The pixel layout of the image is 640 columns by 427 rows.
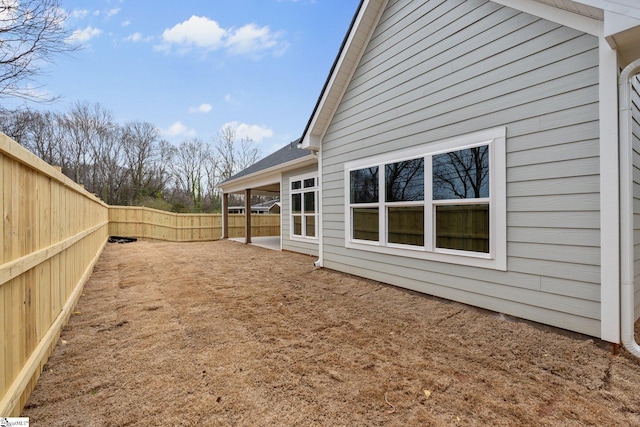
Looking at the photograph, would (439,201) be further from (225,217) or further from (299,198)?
(225,217)

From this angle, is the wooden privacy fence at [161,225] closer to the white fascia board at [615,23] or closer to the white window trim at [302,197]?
the white window trim at [302,197]

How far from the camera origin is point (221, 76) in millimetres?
19203

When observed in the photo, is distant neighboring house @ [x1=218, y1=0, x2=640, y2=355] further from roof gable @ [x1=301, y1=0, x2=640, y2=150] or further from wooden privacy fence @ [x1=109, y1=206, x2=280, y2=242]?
wooden privacy fence @ [x1=109, y1=206, x2=280, y2=242]

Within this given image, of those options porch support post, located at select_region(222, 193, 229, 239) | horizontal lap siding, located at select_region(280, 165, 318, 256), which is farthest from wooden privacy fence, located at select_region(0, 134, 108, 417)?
porch support post, located at select_region(222, 193, 229, 239)

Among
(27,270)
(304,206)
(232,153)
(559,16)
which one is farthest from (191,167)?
(559,16)

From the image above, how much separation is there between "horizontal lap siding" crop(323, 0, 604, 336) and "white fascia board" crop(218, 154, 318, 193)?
12.2 ft

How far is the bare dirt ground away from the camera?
1.88 m

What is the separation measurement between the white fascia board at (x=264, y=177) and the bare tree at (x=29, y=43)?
5.51 meters

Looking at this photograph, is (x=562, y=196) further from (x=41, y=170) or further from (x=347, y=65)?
(x=41, y=170)

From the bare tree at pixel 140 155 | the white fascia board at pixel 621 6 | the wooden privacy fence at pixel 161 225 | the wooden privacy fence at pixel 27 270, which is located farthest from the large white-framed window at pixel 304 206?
the bare tree at pixel 140 155

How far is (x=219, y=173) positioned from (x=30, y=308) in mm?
28581

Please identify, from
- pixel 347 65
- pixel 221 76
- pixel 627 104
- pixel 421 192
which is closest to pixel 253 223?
pixel 221 76

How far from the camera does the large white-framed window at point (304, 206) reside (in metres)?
8.33

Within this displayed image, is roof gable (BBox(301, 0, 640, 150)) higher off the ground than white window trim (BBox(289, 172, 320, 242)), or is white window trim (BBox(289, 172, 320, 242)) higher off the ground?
roof gable (BBox(301, 0, 640, 150))
